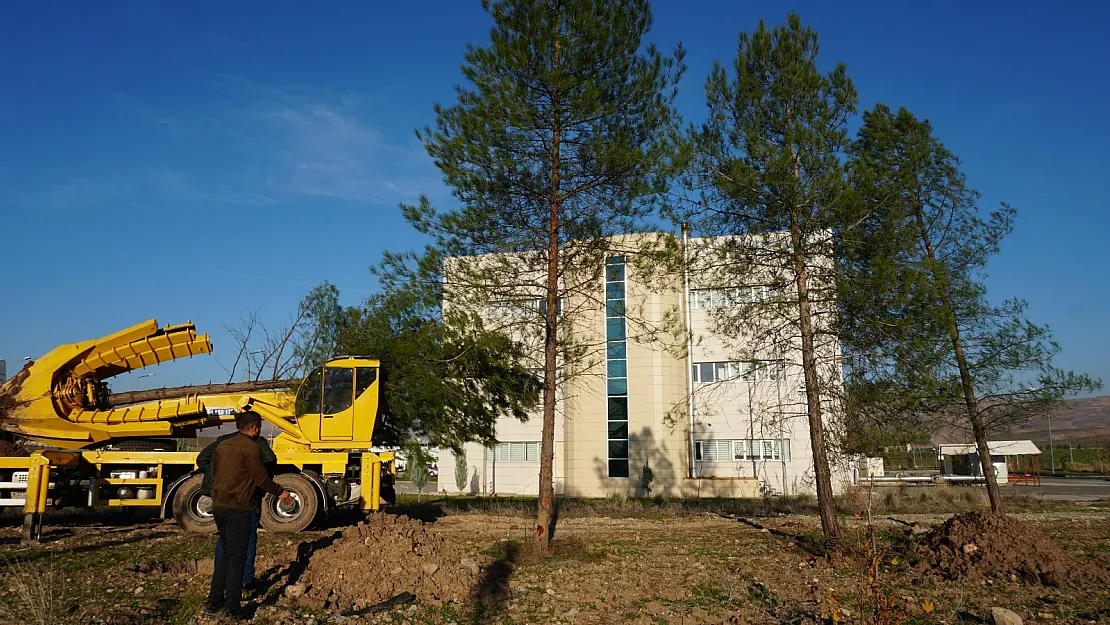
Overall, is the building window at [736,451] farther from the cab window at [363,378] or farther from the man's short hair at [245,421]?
the man's short hair at [245,421]

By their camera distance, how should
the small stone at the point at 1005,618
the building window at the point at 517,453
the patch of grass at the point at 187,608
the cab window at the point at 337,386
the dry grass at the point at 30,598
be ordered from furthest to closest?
1. the building window at the point at 517,453
2. the cab window at the point at 337,386
3. the small stone at the point at 1005,618
4. the patch of grass at the point at 187,608
5. the dry grass at the point at 30,598

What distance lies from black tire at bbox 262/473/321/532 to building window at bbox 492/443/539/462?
68.4 feet

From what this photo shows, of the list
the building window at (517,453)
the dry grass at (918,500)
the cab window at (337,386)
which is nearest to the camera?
the cab window at (337,386)

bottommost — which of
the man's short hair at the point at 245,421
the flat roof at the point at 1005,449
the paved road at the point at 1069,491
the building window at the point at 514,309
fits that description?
the paved road at the point at 1069,491

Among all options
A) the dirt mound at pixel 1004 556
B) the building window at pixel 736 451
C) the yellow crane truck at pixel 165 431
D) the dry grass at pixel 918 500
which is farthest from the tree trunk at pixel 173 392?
the building window at pixel 736 451

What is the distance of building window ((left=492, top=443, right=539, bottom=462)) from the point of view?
109ft

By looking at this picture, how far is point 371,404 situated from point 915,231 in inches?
397

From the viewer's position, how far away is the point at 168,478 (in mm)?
13609

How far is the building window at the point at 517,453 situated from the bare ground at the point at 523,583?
21089 mm

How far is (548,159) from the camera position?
1227 cm

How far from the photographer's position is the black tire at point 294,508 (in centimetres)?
1255

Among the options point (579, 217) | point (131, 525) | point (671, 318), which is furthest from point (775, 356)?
point (131, 525)

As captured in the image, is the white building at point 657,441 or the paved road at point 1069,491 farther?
the white building at point 657,441

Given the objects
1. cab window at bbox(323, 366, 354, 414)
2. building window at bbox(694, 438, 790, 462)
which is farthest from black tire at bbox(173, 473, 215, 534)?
building window at bbox(694, 438, 790, 462)
